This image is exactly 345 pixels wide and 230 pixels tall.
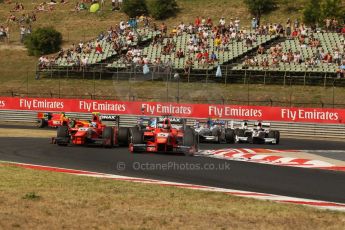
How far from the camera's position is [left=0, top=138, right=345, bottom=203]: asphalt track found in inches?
521

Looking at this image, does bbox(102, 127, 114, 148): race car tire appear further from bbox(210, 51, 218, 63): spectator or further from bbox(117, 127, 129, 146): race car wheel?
bbox(210, 51, 218, 63): spectator

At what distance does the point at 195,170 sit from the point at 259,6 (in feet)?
137

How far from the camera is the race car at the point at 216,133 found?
2588cm

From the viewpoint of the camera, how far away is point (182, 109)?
34.9m

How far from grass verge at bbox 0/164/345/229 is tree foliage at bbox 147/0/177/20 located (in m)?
45.9

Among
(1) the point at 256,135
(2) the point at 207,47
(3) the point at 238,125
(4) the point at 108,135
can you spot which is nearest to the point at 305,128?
(3) the point at 238,125

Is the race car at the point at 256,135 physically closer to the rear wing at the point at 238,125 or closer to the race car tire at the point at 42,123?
the rear wing at the point at 238,125

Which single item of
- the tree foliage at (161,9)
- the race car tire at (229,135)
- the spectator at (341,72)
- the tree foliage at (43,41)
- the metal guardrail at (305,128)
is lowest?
the metal guardrail at (305,128)

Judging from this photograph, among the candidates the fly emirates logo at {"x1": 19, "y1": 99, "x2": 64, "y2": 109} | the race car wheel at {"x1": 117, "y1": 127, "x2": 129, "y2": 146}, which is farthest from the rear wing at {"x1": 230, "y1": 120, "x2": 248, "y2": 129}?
the fly emirates logo at {"x1": 19, "y1": 99, "x2": 64, "y2": 109}

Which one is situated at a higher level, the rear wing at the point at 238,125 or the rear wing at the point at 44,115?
the rear wing at the point at 238,125

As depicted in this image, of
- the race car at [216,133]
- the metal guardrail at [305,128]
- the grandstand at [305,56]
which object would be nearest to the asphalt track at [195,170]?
the race car at [216,133]

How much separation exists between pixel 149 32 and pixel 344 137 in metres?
20.0

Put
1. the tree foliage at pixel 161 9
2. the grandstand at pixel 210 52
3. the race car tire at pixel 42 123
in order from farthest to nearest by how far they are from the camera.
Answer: the tree foliage at pixel 161 9 < the grandstand at pixel 210 52 < the race car tire at pixel 42 123

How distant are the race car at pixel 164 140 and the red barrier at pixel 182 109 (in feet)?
36.9
